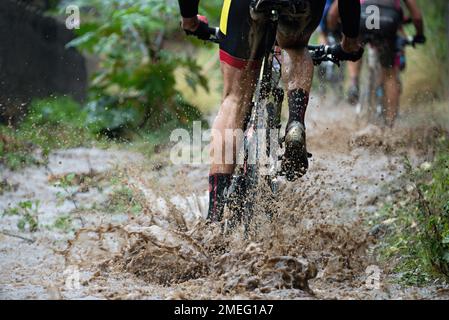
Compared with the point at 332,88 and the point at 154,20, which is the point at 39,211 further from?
the point at 332,88

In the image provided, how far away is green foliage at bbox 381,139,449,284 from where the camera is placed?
3.58m

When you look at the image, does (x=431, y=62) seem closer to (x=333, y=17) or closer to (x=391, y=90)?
(x=333, y=17)

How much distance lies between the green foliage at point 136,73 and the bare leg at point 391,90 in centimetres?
164

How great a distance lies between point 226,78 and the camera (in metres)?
3.90

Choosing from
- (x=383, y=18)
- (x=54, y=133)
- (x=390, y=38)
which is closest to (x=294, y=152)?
(x=54, y=133)

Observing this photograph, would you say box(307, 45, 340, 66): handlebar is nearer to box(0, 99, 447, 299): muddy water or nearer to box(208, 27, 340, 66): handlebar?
box(208, 27, 340, 66): handlebar

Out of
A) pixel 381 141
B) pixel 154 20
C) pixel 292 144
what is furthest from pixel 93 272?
pixel 154 20

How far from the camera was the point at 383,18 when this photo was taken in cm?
723

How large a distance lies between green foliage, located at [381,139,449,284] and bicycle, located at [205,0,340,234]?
0.64 metres

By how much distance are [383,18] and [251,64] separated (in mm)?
3671

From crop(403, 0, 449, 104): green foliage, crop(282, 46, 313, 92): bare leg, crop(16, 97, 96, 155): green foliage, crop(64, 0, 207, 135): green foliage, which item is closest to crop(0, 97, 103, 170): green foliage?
crop(16, 97, 96, 155): green foliage

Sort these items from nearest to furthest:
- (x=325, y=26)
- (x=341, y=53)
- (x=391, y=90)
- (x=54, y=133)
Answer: (x=341, y=53), (x=54, y=133), (x=391, y=90), (x=325, y=26)

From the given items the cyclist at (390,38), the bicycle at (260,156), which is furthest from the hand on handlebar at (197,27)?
the cyclist at (390,38)

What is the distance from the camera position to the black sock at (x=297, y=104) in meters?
3.80
